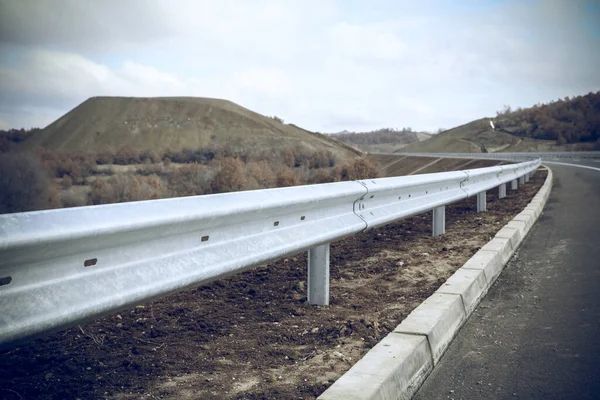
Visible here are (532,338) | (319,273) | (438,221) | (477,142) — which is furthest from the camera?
(477,142)

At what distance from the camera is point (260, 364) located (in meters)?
3.20

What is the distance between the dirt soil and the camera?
285cm

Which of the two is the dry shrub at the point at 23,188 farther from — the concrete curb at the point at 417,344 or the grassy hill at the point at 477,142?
the grassy hill at the point at 477,142

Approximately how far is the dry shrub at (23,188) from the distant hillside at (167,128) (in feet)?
290

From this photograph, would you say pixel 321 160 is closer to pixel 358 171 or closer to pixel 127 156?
pixel 127 156

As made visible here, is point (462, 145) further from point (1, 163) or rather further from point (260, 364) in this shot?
point (260, 364)

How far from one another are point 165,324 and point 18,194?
4170 centimetres

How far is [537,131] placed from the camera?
11850 cm

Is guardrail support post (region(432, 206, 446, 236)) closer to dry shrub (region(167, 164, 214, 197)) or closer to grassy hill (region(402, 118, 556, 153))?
dry shrub (region(167, 164, 214, 197))

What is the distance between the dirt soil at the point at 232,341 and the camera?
2.85 m

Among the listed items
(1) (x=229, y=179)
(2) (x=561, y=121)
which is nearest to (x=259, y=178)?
(1) (x=229, y=179)

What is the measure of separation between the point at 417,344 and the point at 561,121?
5114 inches

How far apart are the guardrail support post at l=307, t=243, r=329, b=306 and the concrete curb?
0.72 metres

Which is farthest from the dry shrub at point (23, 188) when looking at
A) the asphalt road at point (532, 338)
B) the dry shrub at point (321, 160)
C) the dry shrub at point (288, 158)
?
the dry shrub at point (288, 158)
